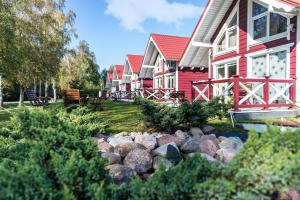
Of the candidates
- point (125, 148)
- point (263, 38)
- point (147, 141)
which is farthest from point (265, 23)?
point (125, 148)

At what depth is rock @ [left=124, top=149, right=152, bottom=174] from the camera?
158 inches

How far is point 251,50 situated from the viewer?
1066cm

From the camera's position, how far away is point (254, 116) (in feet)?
24.9

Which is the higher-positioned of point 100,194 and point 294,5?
point 294,5

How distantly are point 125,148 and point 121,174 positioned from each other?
1.08 metres

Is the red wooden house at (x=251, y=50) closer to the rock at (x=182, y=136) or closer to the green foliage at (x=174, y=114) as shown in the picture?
the green foliage at (x=174, y=114)

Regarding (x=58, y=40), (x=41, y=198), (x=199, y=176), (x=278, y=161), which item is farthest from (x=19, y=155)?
(x=58, y=40)

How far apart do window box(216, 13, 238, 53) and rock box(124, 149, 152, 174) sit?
354 inches

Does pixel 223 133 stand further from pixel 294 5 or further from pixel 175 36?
pixel 175 36

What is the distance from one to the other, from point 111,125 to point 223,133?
2932mm

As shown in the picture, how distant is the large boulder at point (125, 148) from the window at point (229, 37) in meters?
8.61

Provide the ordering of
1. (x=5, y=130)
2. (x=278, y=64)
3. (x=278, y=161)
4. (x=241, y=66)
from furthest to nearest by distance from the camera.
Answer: (x=241, y=66) → (x=278, y=64) → (x=5, y=130) → (x=278, y=161)

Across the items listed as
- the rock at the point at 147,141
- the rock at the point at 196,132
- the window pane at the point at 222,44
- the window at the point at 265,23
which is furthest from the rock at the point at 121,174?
the window pane at the point at 222,44

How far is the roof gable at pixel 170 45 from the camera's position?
19.1 metres
